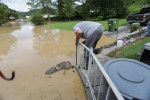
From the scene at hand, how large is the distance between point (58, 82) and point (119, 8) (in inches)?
717

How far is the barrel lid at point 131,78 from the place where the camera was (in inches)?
35.0

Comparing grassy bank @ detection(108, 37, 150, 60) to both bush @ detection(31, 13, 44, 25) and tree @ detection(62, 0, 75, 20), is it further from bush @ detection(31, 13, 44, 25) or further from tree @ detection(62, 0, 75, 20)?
tree @ detection(62, 0, 75, 20)

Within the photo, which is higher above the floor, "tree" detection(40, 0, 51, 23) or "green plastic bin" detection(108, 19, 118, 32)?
"tree" detection(40, 0, 51, 23)

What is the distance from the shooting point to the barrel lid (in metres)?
0.89

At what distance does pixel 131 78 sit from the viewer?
1.01m

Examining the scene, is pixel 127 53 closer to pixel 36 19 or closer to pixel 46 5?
pixel 36 19

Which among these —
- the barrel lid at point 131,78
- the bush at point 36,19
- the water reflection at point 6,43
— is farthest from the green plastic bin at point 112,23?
the bush at point 36,19

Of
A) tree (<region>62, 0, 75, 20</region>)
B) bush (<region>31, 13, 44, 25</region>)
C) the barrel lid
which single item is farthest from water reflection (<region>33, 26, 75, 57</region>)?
tree (<region>62, 0, 75, 20</region>)

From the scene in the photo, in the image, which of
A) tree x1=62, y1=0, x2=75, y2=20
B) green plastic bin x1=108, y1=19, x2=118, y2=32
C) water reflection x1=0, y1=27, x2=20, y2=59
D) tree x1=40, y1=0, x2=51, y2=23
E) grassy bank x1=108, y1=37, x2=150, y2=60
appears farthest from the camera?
tree x1=40, y1=0, x2=51, y2=23

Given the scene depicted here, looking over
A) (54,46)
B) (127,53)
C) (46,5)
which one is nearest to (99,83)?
(127,53)

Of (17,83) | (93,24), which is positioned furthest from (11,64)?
(93,24)

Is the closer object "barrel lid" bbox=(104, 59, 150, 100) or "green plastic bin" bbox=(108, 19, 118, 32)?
"barrel lid" bbox=(104, 59, 150, 100)

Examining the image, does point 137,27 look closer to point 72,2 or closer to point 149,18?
point 149,18

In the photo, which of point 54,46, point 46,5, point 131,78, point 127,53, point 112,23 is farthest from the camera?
point 46,5
